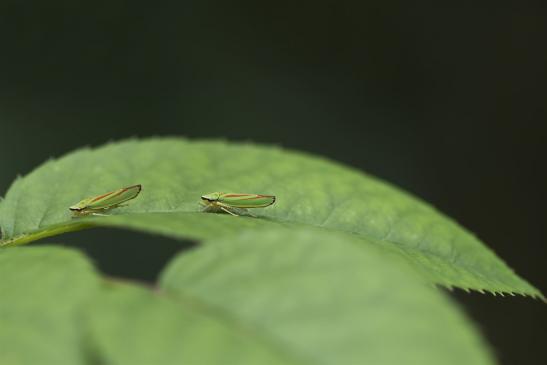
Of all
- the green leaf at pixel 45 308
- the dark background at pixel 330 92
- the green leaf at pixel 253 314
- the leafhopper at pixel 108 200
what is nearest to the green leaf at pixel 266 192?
the leafhopper at pixel 108 200

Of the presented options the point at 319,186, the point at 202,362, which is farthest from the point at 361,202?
the point at 202,362

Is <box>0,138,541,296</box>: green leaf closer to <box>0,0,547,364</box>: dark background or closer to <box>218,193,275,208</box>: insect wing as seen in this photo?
<box>218,193,275,208</box>: insect wing

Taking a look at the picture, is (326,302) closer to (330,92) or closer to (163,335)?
(163,335)

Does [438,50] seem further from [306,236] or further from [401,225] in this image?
[306,236]

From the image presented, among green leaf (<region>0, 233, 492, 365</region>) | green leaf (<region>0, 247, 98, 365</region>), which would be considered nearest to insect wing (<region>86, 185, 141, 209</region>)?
green leaf (<region>0, 247, 98, 365</region>)

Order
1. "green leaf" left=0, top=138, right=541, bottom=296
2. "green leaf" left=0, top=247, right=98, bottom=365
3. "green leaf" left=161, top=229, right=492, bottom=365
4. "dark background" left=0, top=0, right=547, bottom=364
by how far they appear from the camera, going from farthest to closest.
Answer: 1. "dark background" left=0, top=0, right=547, bottom=364
2. "green leaf" left=0, top=138, right=541, bottom=296
3. "green leaf" left=0, top=247, right=98, bottom=365
4. "green leaf" left=161, top=229, right=492, bottom=365
